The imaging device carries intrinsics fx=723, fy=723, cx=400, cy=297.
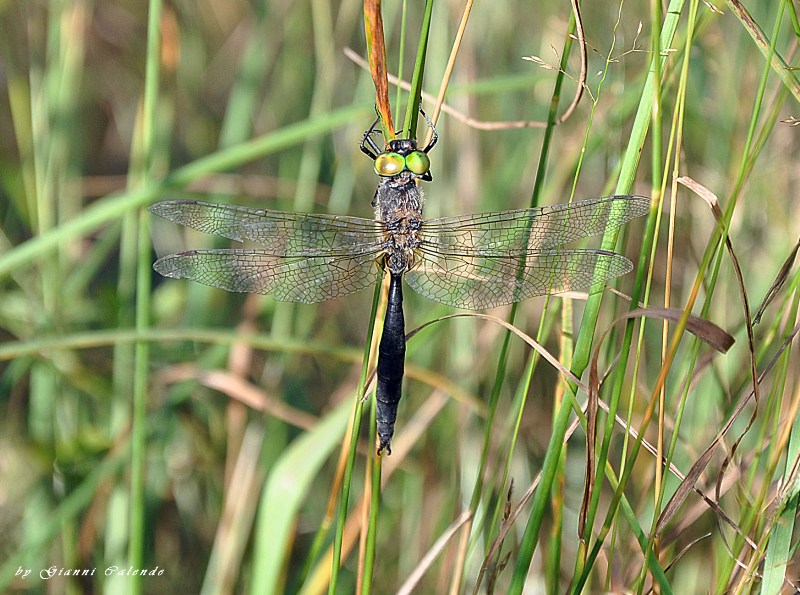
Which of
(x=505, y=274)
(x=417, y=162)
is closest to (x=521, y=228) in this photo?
(x=505, y=274)

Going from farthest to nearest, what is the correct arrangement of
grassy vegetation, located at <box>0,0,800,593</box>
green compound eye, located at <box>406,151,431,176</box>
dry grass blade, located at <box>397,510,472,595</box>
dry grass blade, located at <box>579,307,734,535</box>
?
grassy vegetation, located at <box>0,0,800,593</box> → green compound eye, located at <box>406,151,431,176</box> → dry grass blade, located at <box>397,510,472,595</box> → dry grass blade, located at <box>579,307,734,535</box>

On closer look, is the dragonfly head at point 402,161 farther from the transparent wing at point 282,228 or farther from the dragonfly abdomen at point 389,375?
the dragonfly abdomen at point 389,375

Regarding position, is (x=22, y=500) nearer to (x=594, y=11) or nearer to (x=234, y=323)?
(x=234, y=323)

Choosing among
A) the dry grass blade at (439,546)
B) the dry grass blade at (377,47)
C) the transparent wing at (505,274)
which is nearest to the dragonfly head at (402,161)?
the transparent wing at (505,274)

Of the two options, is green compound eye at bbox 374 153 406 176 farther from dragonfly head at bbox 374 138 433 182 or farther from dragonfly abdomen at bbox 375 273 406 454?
dragonfly abdomen at bbox 375 273 406 454

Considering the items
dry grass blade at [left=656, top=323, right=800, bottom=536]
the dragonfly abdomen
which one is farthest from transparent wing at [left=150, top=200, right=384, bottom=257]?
dry grass blade at [left=656, top=323, right=800, bottom=536]

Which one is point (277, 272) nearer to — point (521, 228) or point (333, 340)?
point (521, 228)
